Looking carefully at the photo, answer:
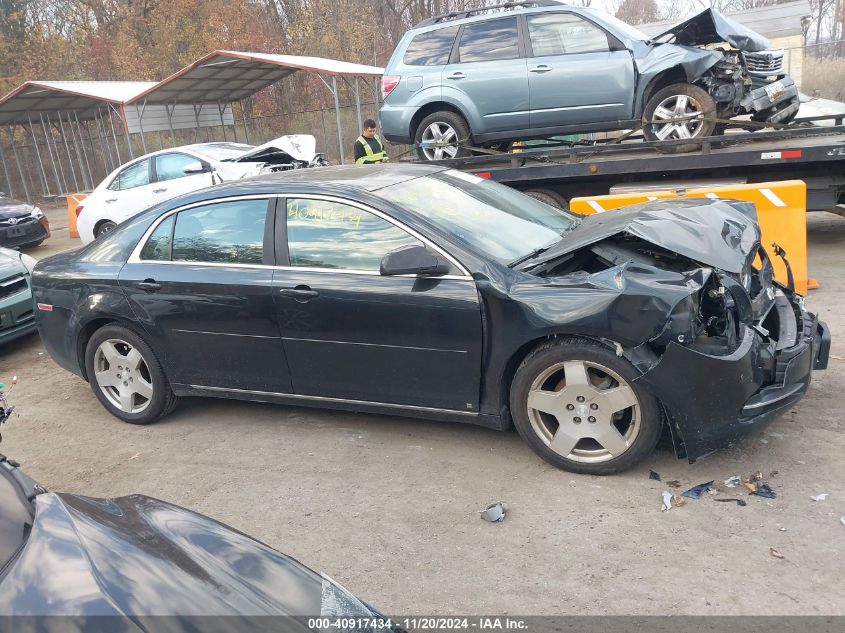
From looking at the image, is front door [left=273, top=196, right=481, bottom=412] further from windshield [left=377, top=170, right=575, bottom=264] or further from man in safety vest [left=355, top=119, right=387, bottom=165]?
man in safety vest [left=355, top=119, right=387, bottom=165]

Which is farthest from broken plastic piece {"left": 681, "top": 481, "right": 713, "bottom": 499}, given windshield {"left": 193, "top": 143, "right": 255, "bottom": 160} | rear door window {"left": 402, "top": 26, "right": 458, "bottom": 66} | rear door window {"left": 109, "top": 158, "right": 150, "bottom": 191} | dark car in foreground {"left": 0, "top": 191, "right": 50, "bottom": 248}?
dark car in foreground {"left": 0, "top": 191, "right": 50, "bottom": 248}

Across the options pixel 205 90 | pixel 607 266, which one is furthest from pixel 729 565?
pixel 205 90

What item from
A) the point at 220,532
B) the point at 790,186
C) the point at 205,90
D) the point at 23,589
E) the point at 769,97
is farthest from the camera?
the point at 205,90

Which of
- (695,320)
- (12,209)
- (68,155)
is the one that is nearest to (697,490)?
(695,320)

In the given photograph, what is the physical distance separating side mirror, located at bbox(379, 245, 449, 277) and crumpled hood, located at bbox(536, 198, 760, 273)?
0.52 m

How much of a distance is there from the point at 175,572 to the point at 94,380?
357 centimetres

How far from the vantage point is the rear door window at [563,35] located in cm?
795

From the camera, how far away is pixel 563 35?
26.5ft

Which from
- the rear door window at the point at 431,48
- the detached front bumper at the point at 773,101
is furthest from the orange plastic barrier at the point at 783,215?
the rear door window at the point at 431,48

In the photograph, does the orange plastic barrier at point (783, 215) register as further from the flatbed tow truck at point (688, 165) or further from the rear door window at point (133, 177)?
the rear door window at point (133, 177)

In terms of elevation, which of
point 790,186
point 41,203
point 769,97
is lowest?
point 41,203

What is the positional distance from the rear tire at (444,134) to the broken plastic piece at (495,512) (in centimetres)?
573

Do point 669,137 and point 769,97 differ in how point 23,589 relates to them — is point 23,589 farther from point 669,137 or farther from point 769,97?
point 769,97

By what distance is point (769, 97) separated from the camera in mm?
7746
